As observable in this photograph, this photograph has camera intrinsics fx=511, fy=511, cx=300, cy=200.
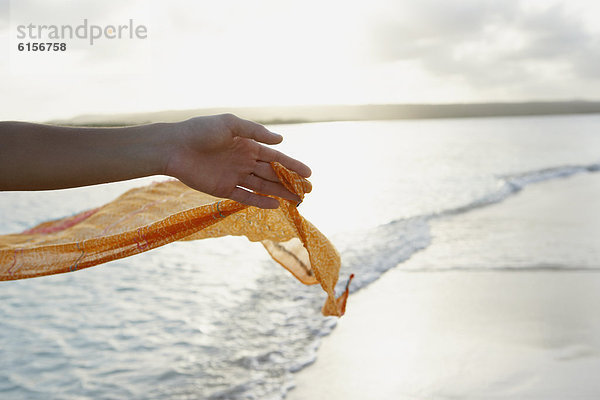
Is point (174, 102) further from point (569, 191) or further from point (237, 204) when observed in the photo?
point (237, 204)

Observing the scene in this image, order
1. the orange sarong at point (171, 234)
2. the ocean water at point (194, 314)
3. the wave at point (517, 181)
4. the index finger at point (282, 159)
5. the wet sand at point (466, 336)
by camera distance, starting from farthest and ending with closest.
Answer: the wave at point (517, 181)
the ocean water at point (194, 314)
the wet sand at point (466, 336)
the orange sarong at point (171, 234)
the index finger at point (282, 159)

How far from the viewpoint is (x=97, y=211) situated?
3.08 metres

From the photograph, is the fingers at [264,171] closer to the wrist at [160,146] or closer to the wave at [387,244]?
the wrist at [160,146]

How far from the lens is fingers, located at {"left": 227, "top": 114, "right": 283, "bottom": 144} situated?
1.70 meters

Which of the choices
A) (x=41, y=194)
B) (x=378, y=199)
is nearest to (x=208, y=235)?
(x=378, y=199)

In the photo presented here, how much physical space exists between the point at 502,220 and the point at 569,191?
345cm

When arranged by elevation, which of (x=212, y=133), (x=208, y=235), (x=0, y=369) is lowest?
(x=0, y=369)

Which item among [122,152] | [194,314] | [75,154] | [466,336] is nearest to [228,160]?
[122,152]

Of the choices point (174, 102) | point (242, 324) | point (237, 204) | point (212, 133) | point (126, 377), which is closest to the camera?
point (212, 133)

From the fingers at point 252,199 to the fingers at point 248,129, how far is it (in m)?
0.25

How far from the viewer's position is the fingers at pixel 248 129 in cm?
170

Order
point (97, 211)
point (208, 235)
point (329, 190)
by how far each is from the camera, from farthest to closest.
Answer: point (329, 190)
point (97, 211)
point (208, 235)

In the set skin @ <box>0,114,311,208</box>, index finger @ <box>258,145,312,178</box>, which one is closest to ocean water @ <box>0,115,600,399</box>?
index finger @ <box>258,145,312,178</box>

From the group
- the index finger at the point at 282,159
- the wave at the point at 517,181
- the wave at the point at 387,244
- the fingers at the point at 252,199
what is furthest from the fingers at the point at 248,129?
the wave at the point at 517,181
